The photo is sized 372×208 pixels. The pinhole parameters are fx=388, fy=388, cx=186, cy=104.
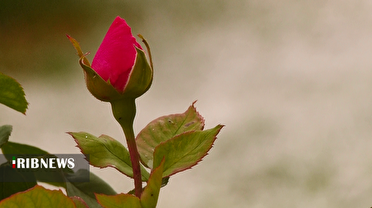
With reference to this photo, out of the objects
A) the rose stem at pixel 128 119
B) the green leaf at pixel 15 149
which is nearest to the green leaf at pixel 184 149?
the rose stem at pixel 128 119

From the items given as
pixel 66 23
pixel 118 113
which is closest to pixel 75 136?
pixel 118 113

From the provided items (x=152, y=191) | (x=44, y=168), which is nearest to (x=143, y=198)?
(x=152, y=191)

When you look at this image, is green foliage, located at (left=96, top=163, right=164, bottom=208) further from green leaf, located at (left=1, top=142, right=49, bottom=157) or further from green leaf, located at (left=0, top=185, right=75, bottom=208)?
green leaf, located at (left=1, top=142, right=49, bottom=157)

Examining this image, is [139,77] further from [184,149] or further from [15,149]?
[15,149]

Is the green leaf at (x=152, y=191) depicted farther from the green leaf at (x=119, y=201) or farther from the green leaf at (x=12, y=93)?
the green leaf at (x=12, y=93)

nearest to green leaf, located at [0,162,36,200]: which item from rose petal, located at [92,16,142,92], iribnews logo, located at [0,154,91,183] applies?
iribnews logo, located at [0,154,91,183]

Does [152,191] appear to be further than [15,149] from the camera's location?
No
